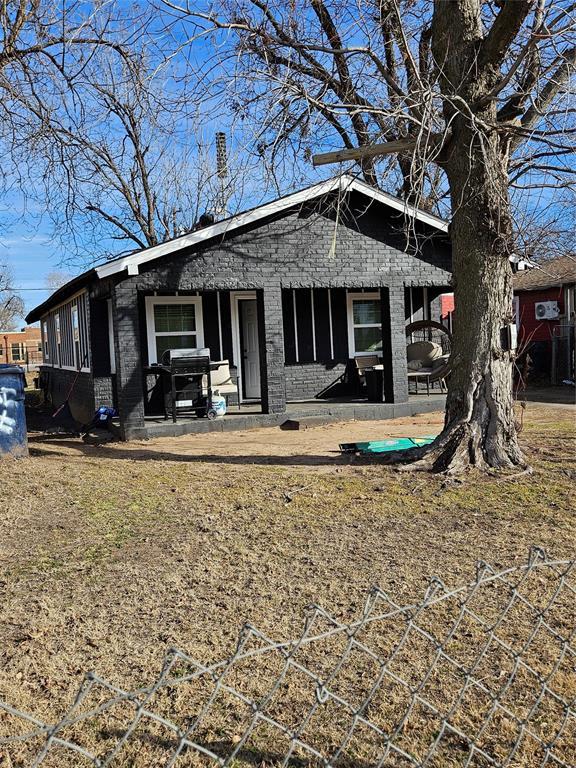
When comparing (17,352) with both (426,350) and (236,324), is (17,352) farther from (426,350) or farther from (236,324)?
(426,350)

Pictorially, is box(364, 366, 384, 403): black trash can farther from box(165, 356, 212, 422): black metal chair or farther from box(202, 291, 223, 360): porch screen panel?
box(165, 356, 212, 422): black metal chair

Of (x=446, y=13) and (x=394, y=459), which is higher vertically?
(x=446, y=13)

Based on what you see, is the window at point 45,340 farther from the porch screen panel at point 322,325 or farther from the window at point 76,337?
the porch screen panel at point 322,325

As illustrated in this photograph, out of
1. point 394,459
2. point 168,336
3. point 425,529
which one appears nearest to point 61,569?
point 425,529

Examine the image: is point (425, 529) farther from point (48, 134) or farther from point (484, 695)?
point (48, 134)

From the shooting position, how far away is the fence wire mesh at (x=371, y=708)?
2.84 m

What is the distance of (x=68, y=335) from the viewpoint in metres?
18.1

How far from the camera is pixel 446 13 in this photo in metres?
8.12

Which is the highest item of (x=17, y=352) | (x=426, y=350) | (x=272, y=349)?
(x=17, y=352)

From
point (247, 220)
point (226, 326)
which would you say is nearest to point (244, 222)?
point (247, 220)

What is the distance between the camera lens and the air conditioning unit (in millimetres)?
23609

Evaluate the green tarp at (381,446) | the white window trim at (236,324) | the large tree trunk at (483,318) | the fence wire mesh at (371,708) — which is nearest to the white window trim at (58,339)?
the white window trim at (236,324)

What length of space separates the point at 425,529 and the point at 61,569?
307 centimetres

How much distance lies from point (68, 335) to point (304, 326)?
6546mm
